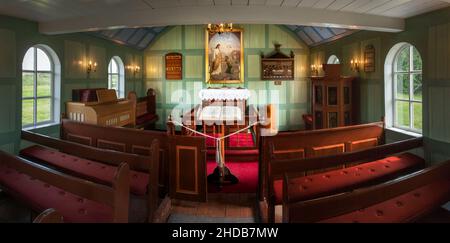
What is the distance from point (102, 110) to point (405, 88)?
674 centimetres

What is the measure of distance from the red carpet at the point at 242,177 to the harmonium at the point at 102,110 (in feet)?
8.34

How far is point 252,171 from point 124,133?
2761 millimetres

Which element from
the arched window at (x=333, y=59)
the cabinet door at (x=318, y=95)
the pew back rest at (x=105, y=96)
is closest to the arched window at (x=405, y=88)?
A: the cabinet door at (x=318, y=95)

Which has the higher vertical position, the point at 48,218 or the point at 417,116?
the point at 417,116

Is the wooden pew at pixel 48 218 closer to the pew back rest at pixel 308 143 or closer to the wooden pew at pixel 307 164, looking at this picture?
the wooden pew at pixel 307 164

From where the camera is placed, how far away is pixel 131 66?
35.2 ft

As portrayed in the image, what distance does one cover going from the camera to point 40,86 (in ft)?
21.4

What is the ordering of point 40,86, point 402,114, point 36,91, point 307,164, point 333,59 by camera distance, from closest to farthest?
point 307,164 → point 402,114 → point 36,91 → point 40,86 → point 333,59

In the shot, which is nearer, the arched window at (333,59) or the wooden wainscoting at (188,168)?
the wooden wainscoting at (188,168)

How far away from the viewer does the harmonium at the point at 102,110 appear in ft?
19.3

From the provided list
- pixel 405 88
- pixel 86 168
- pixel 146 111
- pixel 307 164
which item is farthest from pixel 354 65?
pixel 146 111

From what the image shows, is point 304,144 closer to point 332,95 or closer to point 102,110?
point 332,95

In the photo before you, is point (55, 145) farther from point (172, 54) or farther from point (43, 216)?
point (172, 54)

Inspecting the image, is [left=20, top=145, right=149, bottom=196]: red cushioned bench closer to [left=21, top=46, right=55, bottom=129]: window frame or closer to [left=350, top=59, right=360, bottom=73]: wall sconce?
[left=21, top=46, right=55, bottom=129]: window frame
